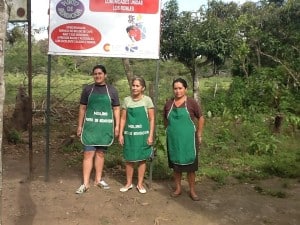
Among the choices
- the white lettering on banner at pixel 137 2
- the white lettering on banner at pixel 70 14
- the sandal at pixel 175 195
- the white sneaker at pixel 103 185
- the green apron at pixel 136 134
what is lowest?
the sandal at pixel 175 195

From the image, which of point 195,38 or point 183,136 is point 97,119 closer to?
point 183,136

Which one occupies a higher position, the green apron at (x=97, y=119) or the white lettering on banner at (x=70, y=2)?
the white lettering on banner at (x=70, y=2)

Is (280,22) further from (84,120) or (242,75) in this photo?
(84,120)

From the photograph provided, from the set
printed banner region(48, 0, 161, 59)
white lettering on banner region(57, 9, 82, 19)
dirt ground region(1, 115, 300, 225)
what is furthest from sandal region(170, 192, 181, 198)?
white lettering on banner region(57, 9, 82, 19)

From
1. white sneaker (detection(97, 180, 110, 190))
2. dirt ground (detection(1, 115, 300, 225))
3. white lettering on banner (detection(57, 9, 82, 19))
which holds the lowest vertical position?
dirt ground (detection(1, 115, 300, 225))

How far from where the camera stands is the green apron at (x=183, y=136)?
4.84m

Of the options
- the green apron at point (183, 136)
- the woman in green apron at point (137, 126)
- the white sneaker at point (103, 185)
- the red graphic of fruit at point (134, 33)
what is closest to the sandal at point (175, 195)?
the green apron at point (183, 136)

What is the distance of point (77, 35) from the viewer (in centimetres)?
511

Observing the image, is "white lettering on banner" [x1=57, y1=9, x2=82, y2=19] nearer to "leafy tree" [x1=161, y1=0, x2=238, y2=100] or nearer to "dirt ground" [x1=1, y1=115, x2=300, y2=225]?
"dirt ground" [x1=1, y1=115, x2=300, y2=225]

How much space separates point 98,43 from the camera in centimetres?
511

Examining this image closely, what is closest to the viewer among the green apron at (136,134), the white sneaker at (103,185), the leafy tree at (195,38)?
the green apron at (136,134)

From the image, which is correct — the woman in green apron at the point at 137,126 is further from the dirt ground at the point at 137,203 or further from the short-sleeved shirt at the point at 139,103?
the dirt ground at the point at 137,203

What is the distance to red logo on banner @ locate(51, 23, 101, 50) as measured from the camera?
16.8 feet

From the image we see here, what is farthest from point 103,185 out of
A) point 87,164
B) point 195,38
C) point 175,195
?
point 195,38
